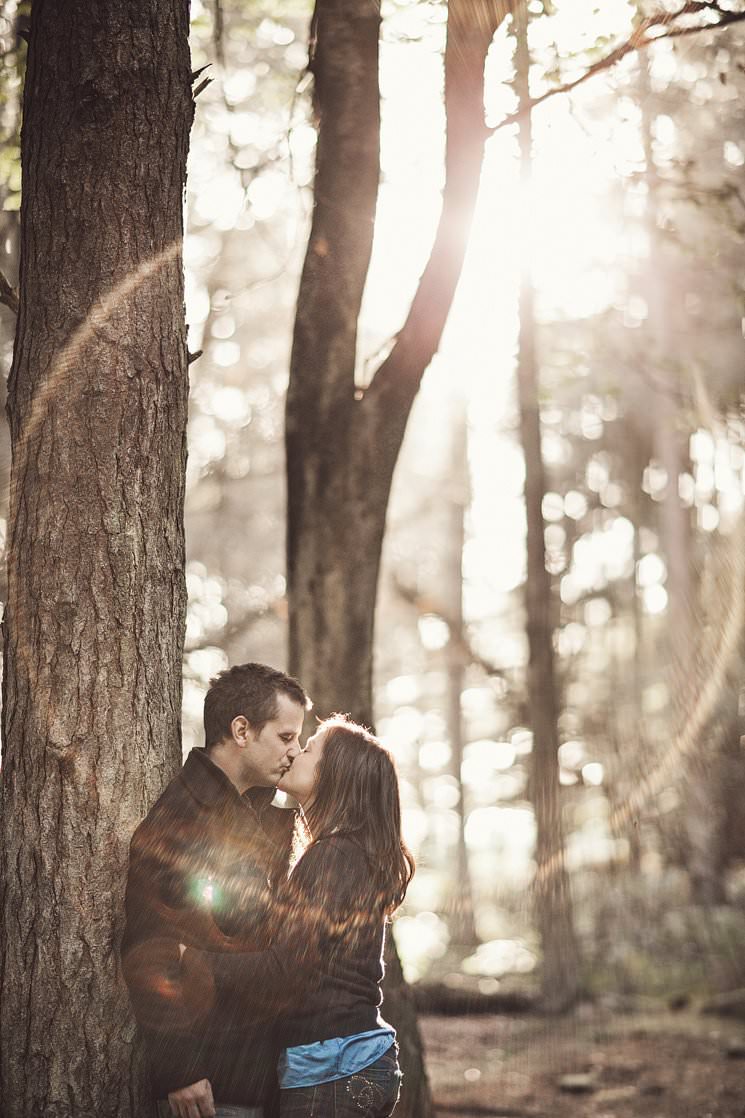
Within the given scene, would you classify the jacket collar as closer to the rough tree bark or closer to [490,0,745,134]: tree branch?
the rough tree bark

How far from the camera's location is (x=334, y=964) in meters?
3.38

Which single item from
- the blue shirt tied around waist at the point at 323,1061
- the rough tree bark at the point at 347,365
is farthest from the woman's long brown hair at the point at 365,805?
the rough tree bark at the point at 347,365

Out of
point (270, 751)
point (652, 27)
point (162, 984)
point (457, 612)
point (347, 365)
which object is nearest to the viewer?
point (162, 984)

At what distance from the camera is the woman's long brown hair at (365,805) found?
3.50 meters

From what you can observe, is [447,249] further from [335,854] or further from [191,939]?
[191,939]

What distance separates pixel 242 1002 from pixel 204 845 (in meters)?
0.52

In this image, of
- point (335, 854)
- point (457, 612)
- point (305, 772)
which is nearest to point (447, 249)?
point (305, 772)

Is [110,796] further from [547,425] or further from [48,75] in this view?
[547,425]

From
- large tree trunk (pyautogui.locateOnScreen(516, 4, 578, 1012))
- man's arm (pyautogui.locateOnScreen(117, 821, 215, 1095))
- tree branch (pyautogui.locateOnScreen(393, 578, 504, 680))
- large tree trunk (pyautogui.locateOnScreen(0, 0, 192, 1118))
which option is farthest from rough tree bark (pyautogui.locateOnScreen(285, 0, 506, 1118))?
tree branch (pyautogui.locateOnScreen(393, 578, 504, 680))

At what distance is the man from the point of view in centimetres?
339

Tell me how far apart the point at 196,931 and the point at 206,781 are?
1.66 ft

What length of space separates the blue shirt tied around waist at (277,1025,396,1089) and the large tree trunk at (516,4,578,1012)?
829 cm

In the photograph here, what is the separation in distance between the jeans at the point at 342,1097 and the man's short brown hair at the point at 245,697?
1213 millimetres

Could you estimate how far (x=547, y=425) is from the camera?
73.5 ft
